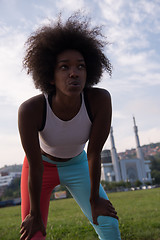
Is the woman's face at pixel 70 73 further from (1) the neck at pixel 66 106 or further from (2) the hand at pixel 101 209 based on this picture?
(2) the hand at pixel 101 209

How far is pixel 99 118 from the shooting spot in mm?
2902

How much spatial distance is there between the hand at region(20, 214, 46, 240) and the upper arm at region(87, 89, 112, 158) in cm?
90

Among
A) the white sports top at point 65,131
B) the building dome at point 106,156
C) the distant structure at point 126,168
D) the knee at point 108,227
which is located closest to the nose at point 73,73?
the white sports top at point 65,131

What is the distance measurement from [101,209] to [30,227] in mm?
743

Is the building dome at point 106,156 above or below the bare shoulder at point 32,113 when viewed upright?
above

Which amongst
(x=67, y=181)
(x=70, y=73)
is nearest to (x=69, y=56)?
(x=70, y=73)

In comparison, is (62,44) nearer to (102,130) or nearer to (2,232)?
(102,130)

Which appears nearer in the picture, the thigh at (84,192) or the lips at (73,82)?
the lips at (73,82)

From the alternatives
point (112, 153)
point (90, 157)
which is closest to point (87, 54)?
point (90, 157)

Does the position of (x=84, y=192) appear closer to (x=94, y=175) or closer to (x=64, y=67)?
(x=94, y=175)

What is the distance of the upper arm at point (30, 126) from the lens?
2.71 meters

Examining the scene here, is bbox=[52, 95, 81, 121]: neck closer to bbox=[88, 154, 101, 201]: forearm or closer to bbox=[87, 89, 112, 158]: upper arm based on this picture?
bbox=[87, 89, 112, 158]: upper arm

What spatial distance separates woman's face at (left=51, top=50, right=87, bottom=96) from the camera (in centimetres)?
254

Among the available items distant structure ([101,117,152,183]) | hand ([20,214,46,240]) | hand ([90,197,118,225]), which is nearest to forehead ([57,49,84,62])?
hand ([90,197,118,225])
